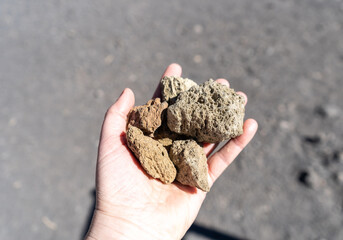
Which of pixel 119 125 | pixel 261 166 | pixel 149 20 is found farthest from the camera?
pixel 149 20

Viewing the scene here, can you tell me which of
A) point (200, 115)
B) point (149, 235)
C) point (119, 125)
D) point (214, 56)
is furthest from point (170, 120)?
point (214, 56)

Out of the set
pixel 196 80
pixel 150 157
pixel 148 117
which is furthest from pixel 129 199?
pixel 196 80

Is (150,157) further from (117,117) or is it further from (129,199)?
(117,117)

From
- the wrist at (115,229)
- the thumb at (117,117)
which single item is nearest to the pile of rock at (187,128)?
the thumb at (117,117)

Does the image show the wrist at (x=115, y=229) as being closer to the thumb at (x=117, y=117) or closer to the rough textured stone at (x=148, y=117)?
the thumb at (x=117, y=117)

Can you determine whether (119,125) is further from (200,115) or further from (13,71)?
(13,71)

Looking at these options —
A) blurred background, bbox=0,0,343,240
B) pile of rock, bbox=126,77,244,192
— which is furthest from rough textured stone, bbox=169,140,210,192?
blurred background, bbox=0,0,343,240
